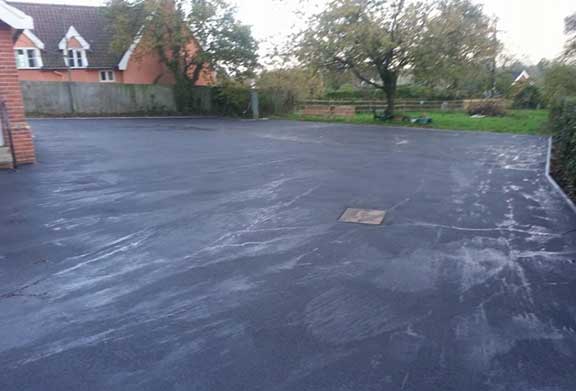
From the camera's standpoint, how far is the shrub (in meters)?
30.2

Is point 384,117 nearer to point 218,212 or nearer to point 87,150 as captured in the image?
point 87,150

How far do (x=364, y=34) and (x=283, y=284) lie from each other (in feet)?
66.2

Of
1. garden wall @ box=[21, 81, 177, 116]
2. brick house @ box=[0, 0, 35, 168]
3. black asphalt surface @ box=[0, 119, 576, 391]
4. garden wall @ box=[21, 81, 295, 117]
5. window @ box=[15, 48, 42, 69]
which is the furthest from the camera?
window @ box=[15, 48, 42, 69]

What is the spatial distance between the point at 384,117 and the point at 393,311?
23566 millimetres

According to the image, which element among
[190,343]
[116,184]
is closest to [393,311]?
[190,343]

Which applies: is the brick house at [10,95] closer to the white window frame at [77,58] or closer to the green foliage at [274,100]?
the green foliage at [274,100]

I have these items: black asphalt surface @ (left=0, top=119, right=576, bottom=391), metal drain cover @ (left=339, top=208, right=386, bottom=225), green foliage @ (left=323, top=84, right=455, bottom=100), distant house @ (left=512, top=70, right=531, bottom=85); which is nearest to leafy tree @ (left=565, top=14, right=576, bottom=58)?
black asphalt surface @ (left=0, top=119, right=576, bottom=391)

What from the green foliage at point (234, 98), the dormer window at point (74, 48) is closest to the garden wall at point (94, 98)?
the green foliage at point (234, 98)

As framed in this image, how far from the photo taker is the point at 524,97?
118 feet

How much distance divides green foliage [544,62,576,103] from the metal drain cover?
350 inches

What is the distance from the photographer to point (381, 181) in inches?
378

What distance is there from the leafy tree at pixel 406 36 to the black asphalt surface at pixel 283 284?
14.4 m

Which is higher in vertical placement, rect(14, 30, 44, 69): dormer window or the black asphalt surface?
rect(14, 30, 44, 69): dormer window

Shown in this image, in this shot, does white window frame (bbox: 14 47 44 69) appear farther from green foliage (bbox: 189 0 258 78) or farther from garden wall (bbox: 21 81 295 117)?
green foliage (bbox: 189 0 258 78)
